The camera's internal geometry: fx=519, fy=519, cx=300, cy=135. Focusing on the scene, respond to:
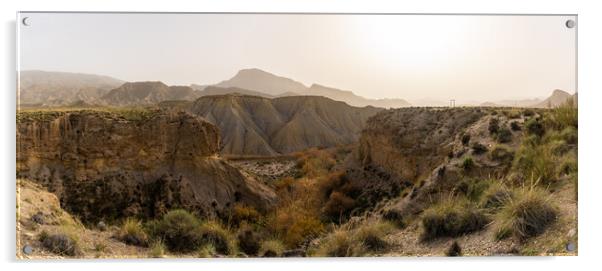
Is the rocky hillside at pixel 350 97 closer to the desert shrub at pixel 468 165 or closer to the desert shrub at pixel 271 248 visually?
the desert shrub at pixel 468 165

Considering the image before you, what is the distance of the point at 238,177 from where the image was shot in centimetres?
604

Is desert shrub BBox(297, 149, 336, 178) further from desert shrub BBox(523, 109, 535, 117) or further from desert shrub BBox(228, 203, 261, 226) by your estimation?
desert shrub BBox(523, 109, 535, 117)

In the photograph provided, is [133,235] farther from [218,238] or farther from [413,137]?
[413,137]

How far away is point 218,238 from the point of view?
5.37 m

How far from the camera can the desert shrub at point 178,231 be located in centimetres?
528

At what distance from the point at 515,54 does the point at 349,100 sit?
1.82m

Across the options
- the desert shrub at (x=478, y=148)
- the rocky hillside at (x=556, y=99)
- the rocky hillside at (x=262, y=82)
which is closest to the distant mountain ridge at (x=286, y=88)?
the rocky hillside at (x=262, y=82)

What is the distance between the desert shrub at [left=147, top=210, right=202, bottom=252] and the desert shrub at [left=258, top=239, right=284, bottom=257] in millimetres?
653

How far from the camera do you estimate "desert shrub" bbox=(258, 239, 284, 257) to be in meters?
5.28

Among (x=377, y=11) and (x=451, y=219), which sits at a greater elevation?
(x=377, y=11)

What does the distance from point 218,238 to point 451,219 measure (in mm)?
2397

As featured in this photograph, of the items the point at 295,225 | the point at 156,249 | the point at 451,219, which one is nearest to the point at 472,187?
the point at 451,219

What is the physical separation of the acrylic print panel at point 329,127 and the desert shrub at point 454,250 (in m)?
0.01

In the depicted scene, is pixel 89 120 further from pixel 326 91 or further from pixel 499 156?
pixel 499 156
